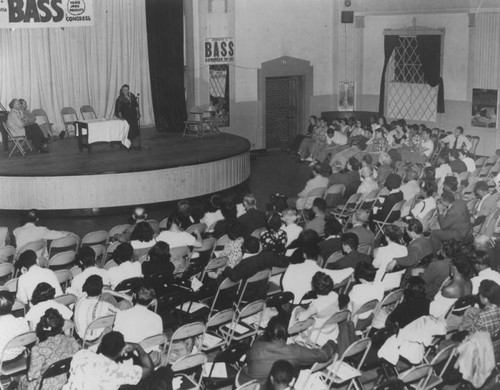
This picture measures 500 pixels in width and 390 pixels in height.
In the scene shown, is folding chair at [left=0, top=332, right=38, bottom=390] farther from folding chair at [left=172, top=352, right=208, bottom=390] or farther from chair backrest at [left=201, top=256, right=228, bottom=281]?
chair backrest at [left=201, top=256, right=228, bottom=281]

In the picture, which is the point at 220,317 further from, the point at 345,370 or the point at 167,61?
the point at 167,61

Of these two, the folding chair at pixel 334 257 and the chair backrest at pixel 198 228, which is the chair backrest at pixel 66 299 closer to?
the chair backrest at pixel 198 228

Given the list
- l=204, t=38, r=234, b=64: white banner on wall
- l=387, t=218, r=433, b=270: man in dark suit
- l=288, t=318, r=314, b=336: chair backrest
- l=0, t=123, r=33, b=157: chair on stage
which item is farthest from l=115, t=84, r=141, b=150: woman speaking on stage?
l=288, t=318, r=314, b=336: chair backrest

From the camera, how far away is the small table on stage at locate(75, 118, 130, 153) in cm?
1474

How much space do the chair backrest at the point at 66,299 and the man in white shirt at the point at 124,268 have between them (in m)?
0.68

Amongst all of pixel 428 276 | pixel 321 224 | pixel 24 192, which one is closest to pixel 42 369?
pixel 428 276

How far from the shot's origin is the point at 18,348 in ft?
21.1

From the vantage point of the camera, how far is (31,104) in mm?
17406

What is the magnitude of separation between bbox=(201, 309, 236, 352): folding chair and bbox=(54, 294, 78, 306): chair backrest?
1.34 metres

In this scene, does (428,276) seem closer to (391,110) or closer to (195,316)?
(195,316)

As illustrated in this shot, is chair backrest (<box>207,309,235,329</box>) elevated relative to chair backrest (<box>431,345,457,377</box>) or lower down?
elevated

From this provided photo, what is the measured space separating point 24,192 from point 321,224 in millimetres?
5584

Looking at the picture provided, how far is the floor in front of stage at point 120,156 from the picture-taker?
12883 mm

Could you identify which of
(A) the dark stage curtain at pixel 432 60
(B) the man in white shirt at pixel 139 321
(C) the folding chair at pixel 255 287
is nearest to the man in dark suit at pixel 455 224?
(C) the folding chair at pixel 255 287
